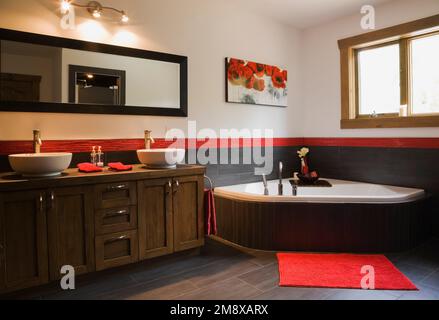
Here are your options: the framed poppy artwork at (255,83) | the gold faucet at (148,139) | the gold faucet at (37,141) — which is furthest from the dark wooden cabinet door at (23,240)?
the framed poppy artwork at (255,83)

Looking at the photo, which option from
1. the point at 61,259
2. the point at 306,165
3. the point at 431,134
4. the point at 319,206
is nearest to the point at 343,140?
the point at 306,165

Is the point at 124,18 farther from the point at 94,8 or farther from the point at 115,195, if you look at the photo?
the point at 115,195

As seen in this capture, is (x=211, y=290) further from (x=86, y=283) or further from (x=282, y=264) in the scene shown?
(x=86, y=283)

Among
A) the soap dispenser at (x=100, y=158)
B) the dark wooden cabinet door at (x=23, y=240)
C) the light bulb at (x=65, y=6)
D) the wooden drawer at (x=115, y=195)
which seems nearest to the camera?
the dark wooden cabinet door at (x=23, y=240)

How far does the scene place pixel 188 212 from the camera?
2.75 metres

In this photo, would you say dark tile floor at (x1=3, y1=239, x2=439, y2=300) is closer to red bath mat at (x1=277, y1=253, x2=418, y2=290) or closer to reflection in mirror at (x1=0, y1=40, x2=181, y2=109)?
red bath mat at (x1=277, y1=253, x2=418, y2=290)

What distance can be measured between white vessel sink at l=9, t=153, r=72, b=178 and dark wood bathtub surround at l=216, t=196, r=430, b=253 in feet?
5.36

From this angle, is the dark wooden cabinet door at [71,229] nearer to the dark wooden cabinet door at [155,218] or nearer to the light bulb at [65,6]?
the dark wooden cabinet door at [155,218]

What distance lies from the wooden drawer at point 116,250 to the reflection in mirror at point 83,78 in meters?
1.15

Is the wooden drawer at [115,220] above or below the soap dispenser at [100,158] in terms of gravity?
below

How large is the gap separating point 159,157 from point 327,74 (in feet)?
8.95

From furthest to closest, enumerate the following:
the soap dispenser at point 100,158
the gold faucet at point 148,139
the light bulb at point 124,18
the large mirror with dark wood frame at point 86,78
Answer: the gold faucet at point 148,139 < the light bulb at point 124,18 < the soap dispenser at point 100,158 < the large mirror with dark wood frame at point 86,78

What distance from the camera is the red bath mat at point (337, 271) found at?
2297 millimetres

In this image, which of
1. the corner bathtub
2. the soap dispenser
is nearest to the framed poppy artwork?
the corner bathtub
